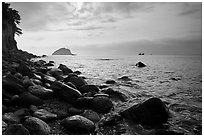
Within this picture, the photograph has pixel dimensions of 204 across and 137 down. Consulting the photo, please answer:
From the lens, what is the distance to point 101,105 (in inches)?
257

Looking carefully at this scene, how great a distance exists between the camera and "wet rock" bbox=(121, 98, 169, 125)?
5512 mm

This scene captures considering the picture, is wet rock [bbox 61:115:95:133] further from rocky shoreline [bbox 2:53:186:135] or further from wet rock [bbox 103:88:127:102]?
wet rock [bbox 103:88:127:102]

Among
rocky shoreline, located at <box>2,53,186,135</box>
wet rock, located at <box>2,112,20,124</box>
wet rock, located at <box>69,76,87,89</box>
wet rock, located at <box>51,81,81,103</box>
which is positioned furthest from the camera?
wet rock, located at <box>69,76,87,89</box>

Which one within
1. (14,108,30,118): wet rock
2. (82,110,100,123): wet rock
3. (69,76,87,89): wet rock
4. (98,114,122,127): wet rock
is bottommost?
(98,114,122,127): wet rock

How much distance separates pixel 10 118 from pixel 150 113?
3911 mm

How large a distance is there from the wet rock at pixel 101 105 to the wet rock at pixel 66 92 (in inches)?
34.5

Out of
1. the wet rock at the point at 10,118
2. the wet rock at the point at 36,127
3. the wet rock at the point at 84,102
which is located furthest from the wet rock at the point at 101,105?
the wet rock at the point at 10,118

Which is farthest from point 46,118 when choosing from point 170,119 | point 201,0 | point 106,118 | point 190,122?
point 201,0

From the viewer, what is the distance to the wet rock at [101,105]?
6430 mm

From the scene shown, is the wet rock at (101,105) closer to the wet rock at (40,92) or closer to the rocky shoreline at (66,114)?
the rocky shoreline at (66,114)

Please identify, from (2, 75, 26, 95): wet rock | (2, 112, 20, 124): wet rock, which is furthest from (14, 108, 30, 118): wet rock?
(2, 75, 26, 95): wet rock

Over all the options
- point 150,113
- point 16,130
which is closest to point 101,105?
point 150,113

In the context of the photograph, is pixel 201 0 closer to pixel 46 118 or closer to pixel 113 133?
pixel 113 133

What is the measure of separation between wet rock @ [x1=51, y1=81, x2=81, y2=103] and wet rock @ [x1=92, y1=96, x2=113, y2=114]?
34.5 inches
